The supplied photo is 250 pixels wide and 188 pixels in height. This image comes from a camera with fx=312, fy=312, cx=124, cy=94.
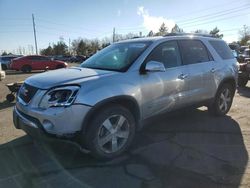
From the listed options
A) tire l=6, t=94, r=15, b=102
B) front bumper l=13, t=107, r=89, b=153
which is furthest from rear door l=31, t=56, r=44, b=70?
front bumper l=13, t=107, r=89, b=153

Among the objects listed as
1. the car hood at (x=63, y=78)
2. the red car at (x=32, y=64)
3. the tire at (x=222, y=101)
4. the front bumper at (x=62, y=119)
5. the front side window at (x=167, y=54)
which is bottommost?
the red car at (x=32, y=64)

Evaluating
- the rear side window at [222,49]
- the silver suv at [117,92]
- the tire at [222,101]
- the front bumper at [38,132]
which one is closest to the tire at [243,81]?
the tire at [222,101]

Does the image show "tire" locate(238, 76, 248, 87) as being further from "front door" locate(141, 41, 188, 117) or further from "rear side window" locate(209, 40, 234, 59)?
"front door" locate(141, 41, 188, 117)

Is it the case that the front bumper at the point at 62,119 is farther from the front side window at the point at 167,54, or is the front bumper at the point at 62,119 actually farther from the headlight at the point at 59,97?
the front side window at the point at 167,54

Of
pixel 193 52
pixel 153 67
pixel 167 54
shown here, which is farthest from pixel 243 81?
pixel 153 67

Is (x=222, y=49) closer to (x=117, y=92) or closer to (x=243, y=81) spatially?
(x=117, y=92)

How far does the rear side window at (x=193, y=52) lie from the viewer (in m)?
5.94

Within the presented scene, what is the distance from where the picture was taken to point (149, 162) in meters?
4.58

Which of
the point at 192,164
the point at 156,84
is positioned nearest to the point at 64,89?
the point at 156,84

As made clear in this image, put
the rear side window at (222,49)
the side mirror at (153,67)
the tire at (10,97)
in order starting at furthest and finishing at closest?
the tire at (10,97)
the rear side window at (222,49)
the side mirror at (153,67)

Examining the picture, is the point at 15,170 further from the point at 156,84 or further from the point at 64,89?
the point at 156,84

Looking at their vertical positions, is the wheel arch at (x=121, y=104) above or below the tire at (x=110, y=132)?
above

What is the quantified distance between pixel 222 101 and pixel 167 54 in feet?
7.49

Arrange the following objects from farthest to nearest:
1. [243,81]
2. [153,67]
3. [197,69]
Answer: [243,81], [197,69], [153,67]
